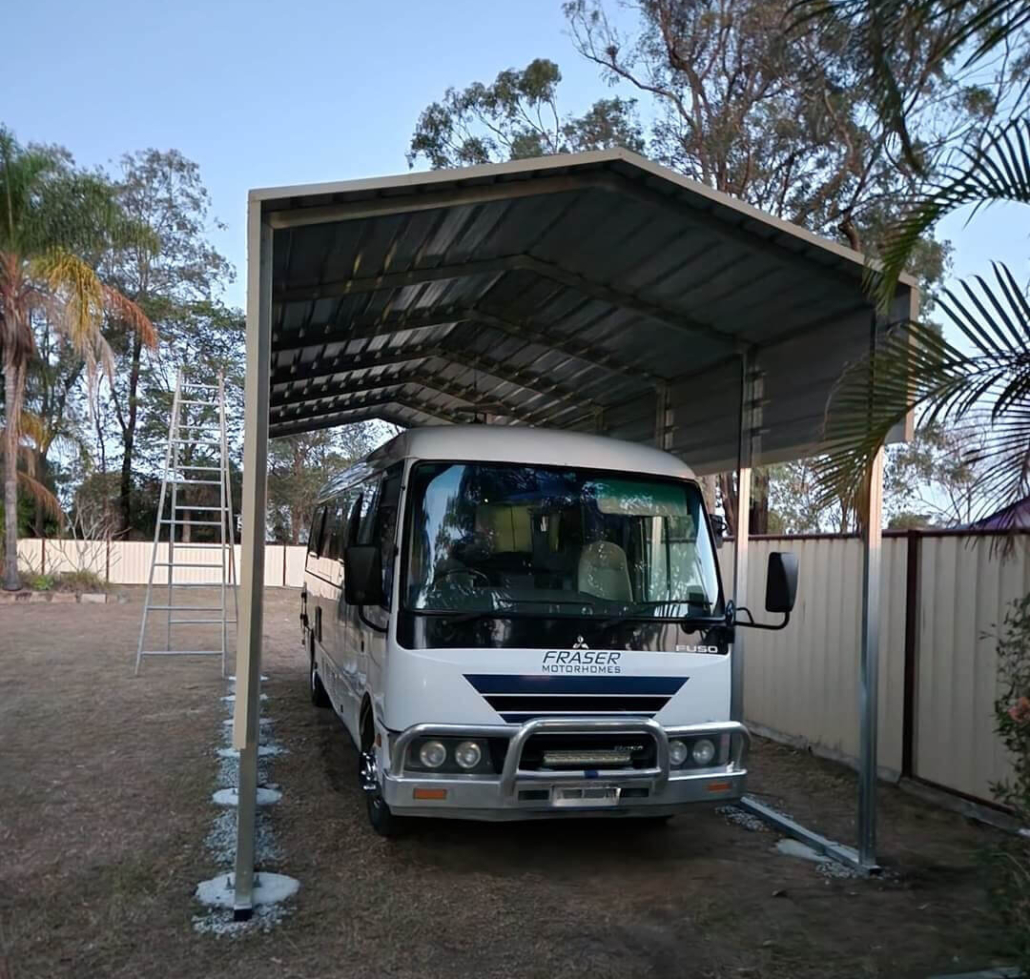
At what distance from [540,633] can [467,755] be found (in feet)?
2.44

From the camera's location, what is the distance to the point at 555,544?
552cm

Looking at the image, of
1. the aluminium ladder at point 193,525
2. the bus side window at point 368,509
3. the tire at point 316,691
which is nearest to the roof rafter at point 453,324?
the bus side window at point 368,509

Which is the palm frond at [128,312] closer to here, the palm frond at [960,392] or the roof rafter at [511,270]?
the roof rafter at [511,270]

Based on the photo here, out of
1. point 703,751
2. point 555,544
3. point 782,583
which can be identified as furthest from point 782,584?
point 555,544

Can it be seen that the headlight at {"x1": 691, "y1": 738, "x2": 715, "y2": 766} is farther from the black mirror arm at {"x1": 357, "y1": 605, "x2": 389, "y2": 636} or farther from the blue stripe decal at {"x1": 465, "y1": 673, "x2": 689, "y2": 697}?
the black mirror arm at {"x1": 357, "y1": 605, "x2": 389, "y2": 636}

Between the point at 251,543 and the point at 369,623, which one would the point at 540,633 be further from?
the point at 251,543

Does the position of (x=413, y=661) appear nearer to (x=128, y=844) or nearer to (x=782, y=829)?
(x=128, y=844)

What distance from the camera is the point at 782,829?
6.21m

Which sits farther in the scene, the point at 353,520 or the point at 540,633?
the point at 353,520

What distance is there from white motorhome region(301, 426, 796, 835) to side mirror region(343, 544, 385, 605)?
11 millimetres

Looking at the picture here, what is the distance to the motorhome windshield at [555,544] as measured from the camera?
17.2ft

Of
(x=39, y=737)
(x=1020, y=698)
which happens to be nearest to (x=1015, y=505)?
(x=1020, y=698)

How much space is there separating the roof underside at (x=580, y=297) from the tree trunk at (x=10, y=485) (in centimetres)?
1273

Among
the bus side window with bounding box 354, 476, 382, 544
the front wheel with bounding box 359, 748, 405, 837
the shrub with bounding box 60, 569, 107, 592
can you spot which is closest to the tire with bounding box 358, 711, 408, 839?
the front wheel with bounding box 359, 748, 405, 837
